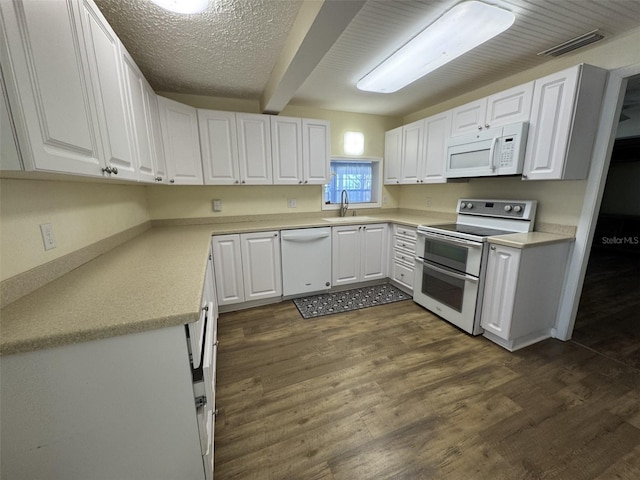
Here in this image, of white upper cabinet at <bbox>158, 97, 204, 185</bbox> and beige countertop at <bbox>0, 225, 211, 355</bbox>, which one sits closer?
beige countertop at <bbox>0, 225, 211, 355</bbox>

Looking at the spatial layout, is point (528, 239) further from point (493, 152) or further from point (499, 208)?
point (493, 152)

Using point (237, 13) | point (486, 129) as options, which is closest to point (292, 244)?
point (237, 13)

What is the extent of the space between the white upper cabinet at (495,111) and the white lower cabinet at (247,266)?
226 centimetres

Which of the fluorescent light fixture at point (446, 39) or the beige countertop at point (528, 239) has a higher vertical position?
the fluorescent light fixture at point (446, 39)

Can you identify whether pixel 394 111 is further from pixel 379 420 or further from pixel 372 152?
pixel 379 420

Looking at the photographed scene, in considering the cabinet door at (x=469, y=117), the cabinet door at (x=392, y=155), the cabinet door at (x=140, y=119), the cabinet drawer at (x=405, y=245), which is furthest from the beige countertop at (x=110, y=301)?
the cabinet door at (x=392, y=155)

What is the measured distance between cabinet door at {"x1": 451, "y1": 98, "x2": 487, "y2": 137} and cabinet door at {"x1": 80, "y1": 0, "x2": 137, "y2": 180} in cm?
284

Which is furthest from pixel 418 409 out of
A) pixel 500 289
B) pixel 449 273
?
pixel 449 273

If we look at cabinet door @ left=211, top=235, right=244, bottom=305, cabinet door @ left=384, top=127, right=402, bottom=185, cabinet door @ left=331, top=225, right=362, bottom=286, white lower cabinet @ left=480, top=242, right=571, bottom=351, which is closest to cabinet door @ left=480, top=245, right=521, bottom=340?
white lower cabinet @ left=480, top=242, right=571, bottom=351

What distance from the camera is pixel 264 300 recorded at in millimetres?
2949

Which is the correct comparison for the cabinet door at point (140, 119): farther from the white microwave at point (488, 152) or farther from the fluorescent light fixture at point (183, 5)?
the white microwave at point (488, 152)

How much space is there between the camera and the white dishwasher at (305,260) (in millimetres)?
2902

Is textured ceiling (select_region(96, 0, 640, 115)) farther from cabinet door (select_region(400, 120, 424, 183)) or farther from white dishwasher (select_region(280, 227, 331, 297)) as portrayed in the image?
white dishwasher (select_region(280, 227, 331, 297))

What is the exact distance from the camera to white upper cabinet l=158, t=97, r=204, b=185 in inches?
94.0
